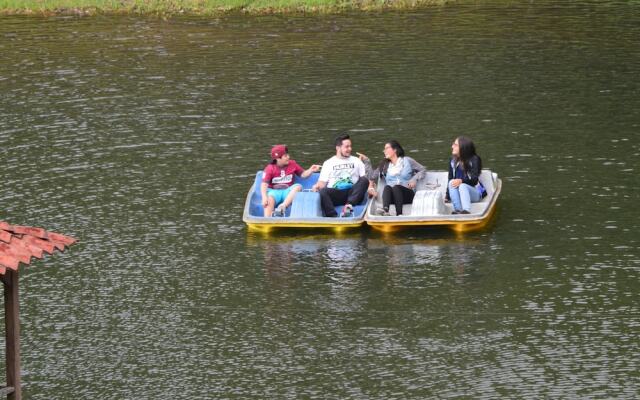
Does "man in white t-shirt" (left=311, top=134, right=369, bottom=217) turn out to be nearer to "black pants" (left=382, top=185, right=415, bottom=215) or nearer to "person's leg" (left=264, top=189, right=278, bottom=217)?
"black pants" (left=382, top=185, right=415, bottom=215)

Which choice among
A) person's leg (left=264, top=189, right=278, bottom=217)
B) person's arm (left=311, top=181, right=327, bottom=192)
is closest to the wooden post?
person's leg (left=264, top=189, right=278, bottom=217)

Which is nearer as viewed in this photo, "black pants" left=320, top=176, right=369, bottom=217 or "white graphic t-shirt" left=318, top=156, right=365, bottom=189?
"black pants" left=320, top=176, right=369, bottom=217

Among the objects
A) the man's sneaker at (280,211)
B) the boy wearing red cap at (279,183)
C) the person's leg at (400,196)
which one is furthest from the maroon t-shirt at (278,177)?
the person's leg at (400,196)

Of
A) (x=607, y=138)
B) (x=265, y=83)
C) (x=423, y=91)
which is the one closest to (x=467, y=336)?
(x=607, y=138)

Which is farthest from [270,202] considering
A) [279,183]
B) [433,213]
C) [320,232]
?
[433,213]

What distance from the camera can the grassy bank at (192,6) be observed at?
129 ft

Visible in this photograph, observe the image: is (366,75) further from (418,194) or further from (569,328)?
(569,328)

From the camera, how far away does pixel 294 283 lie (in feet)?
56.0

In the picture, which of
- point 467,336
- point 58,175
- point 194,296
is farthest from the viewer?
point 58,175

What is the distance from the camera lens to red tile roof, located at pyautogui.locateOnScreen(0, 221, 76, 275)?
10859 mm

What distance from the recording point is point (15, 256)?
432 inches

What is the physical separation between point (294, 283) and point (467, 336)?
115 inches

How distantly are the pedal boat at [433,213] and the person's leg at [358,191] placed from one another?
217mm

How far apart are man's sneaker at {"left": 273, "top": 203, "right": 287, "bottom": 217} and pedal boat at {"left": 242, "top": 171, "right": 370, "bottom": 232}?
82mm
